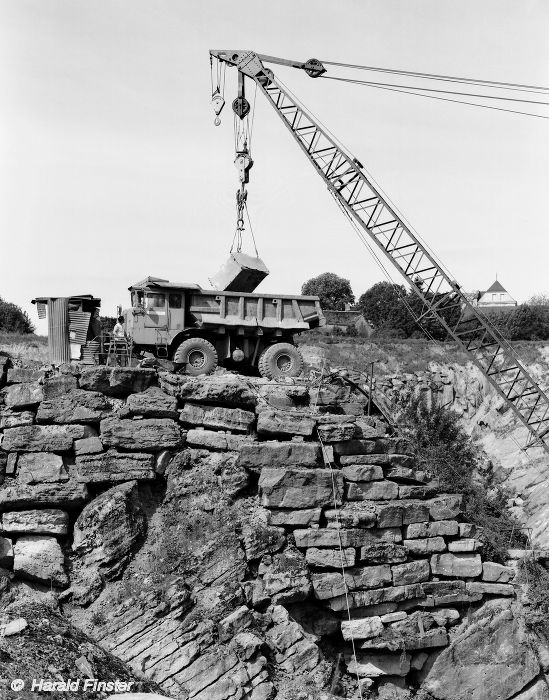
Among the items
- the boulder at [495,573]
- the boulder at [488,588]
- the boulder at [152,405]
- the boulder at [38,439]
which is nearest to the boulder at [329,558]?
the boulder at [488,588]

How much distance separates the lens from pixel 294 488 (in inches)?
471

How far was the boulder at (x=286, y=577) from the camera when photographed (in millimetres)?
11039

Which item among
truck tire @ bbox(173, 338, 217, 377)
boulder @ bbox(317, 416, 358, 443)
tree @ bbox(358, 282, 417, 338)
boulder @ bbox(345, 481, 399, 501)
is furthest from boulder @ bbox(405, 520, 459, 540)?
Result: tree @ bbox(358, 282, 417, 338)

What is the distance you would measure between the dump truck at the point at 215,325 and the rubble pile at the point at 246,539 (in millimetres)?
3322

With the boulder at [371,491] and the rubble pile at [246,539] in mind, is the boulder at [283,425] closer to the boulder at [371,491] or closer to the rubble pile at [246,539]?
the rubble pile at [246,539]

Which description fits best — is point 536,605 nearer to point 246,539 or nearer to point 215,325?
point 246,539

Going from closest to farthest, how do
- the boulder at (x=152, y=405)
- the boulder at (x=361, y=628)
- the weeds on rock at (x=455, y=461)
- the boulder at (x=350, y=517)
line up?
the boulder at (x=361, y=628) < the boulder at (x=350, y=517) < the boulder at (x=152, y=405) < the weeds on rock at (x=455, y=461)

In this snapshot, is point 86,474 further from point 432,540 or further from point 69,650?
point 432,540

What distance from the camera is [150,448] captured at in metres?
12.1

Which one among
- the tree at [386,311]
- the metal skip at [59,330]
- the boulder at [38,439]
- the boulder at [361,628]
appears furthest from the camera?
the tree at [386,311]

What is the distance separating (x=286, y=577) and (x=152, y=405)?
3.83m

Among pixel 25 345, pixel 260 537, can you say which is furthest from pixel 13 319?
pixel 260 537

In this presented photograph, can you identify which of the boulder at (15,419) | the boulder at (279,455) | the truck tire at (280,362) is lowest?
the boulder at (279,455)

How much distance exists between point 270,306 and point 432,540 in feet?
24.0
